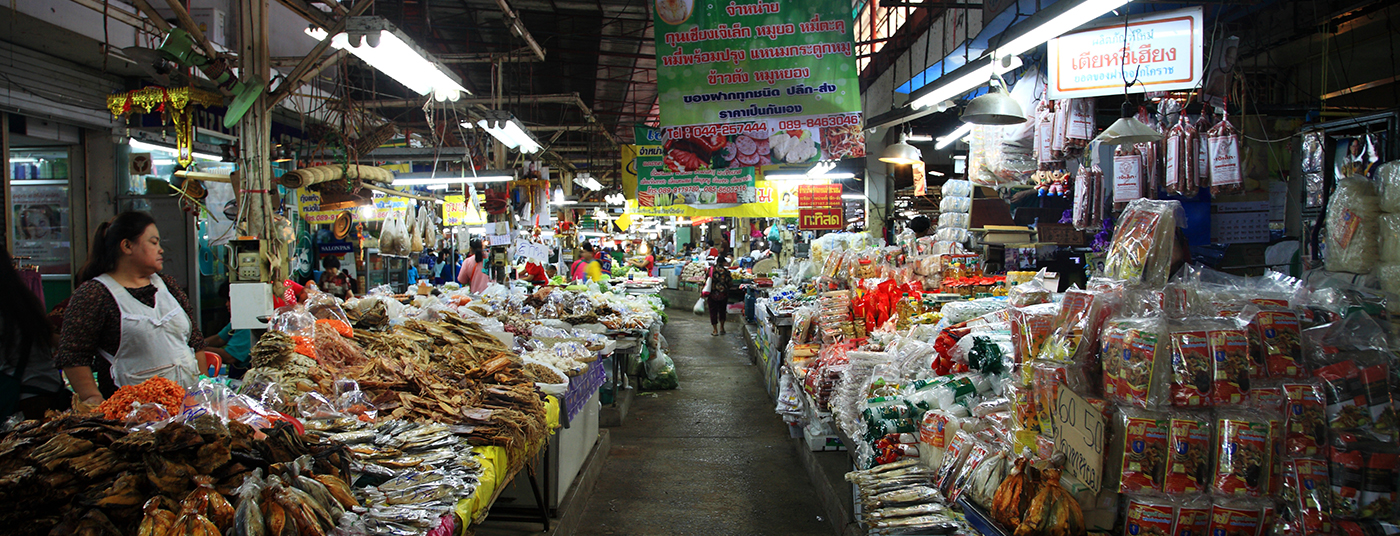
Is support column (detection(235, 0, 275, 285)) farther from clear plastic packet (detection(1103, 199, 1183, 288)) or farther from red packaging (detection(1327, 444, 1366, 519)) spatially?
red packaging (detection(1327, 444, 1366, 519))

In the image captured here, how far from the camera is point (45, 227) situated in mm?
8133

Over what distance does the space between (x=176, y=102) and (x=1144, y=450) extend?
693 centimetres

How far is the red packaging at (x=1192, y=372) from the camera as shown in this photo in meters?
2.09

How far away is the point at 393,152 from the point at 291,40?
7.11 feet

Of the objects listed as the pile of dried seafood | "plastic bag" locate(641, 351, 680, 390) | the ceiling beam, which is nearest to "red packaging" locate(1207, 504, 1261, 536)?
the pile of dried seafood

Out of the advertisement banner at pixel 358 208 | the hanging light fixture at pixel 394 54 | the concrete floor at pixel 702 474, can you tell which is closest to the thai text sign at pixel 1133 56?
the concrete floor at pixel 702 474

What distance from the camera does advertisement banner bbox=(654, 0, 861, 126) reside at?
18.3ft

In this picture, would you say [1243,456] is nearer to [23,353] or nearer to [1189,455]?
[1189,455]

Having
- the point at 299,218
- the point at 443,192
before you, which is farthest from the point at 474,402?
the point at 443,192

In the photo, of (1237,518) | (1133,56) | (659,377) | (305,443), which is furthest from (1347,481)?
(659,377)

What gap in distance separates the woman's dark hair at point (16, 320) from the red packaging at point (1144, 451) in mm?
4680

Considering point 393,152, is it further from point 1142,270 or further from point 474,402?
point 1142,270

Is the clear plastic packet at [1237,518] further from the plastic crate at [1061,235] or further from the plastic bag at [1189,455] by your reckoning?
the plastic crate at [1061,235]

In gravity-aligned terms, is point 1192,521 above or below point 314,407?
below
